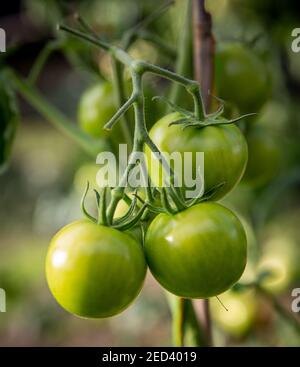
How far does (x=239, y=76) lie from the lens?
783mm

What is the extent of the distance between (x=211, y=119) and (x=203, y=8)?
0.15 meters

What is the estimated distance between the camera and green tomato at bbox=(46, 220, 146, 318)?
1.80 feet

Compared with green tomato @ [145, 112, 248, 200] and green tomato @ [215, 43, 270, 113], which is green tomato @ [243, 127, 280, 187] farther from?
green tomato @ [145, 112, 248, 200]

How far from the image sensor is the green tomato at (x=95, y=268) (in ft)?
1.80

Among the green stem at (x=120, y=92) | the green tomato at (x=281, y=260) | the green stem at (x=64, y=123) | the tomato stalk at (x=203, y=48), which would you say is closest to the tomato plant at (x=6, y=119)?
the green stem at (x=64, y=123)

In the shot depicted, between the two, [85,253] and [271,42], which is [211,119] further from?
[271,42]

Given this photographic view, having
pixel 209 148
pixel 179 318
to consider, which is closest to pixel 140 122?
pixel 209 148

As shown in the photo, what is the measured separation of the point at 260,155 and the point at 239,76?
11 cm

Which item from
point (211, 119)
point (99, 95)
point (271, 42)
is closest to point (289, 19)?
point (271, 42)

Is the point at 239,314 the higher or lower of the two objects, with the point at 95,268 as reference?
higher

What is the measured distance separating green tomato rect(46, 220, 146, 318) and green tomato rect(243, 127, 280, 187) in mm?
313

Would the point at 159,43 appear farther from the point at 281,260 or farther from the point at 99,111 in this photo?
the point at 281,260

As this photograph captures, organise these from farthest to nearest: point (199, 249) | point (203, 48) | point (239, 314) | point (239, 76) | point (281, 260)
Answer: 1. point (281, 260)
2. point (239, 314)
3. point (239, 76)
4. point (203, 48)
5. point (199, 249)

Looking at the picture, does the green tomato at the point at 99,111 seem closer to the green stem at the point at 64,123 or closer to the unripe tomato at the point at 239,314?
the green stem at the point at 64,123
